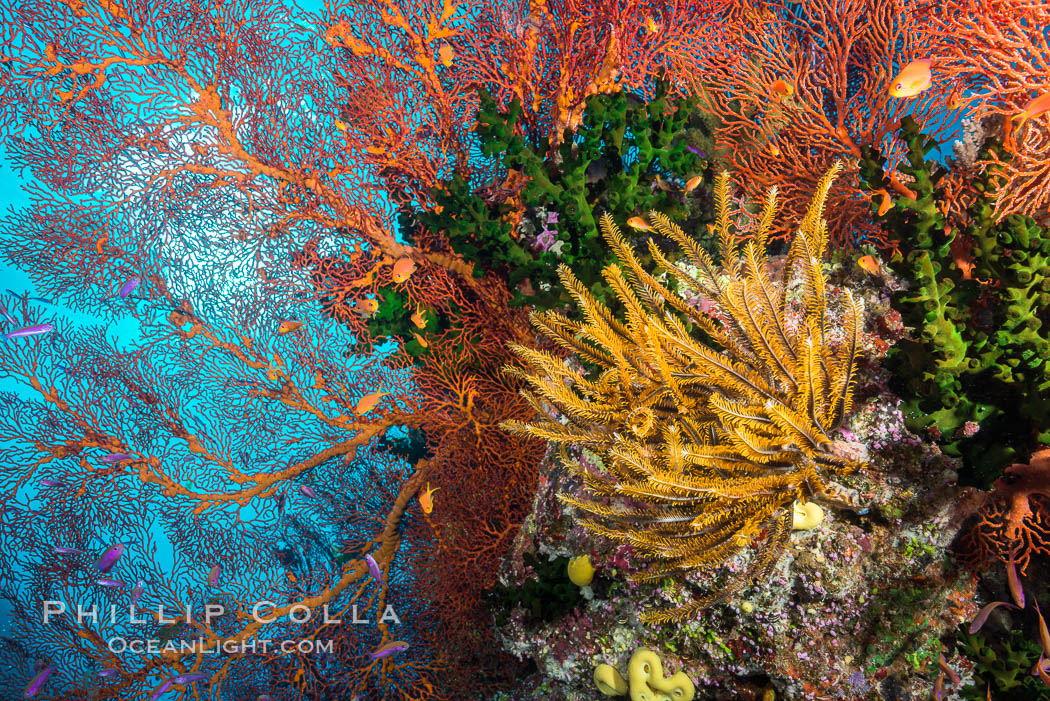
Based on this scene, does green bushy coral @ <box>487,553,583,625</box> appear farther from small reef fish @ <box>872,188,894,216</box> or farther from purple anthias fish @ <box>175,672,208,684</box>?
purple anthias fish @ <box>175,672,208,684</box>

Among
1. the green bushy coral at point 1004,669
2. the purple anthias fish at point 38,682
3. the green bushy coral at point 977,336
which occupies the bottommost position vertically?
the green bushy coral at point 1004,669

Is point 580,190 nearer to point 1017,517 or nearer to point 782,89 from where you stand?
point 782,89

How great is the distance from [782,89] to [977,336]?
73.0 inches

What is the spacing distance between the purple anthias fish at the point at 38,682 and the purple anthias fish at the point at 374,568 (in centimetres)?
312

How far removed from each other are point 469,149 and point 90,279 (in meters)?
3.44

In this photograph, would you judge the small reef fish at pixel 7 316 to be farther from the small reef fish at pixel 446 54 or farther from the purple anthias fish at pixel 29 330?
the small reef fish at pixel 446 54

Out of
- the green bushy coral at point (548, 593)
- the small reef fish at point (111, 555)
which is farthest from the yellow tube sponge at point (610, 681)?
the small reef fish at point (111, 555)

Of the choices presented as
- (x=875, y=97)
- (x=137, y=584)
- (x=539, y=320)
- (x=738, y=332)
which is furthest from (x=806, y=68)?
(x=137, y=584)

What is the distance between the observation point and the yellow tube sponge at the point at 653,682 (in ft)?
7.82

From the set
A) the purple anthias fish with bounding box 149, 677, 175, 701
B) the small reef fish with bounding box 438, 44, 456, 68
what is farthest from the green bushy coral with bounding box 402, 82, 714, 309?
the purple anthias fish with bounding box 149, 677, 175, 701

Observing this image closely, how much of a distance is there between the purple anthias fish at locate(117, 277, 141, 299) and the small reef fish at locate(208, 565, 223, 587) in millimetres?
2536

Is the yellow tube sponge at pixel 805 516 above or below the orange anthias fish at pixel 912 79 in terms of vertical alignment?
Result: below

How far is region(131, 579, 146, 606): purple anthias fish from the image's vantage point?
4.65 metres

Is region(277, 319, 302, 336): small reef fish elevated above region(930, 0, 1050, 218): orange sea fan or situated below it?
above
